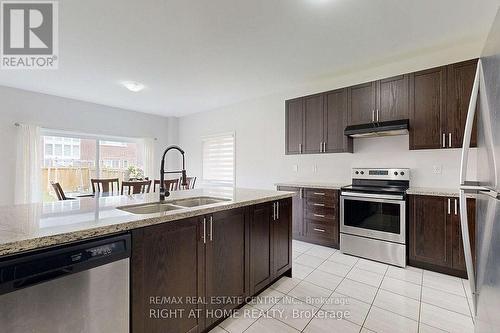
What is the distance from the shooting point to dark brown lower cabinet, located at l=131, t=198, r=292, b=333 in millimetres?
1242

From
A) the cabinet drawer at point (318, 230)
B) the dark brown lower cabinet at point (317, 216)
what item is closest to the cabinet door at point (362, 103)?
the dark brown lower cabinet at point (317, 216)

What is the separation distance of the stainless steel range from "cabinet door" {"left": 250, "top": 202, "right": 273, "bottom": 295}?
1.45m

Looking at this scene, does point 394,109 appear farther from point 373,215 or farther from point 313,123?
point 373,215

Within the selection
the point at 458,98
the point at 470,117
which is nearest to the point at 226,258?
the point at 470,117

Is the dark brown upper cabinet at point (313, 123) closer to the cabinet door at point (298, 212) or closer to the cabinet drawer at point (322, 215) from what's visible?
the cabinet door at point (298, 212)

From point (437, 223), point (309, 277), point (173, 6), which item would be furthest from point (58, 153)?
point (437, 223)

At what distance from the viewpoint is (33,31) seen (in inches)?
93.7

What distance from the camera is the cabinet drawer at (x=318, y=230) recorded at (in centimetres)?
330

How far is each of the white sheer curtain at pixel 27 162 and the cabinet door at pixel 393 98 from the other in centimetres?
572

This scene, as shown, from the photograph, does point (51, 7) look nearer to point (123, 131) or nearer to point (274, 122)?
point (274, 122)

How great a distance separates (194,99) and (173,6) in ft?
9.43

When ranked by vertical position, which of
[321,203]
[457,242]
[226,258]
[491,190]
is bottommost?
[457,242]

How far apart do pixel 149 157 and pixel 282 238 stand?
15.3 ft

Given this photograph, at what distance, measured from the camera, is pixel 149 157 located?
588 centimetres
